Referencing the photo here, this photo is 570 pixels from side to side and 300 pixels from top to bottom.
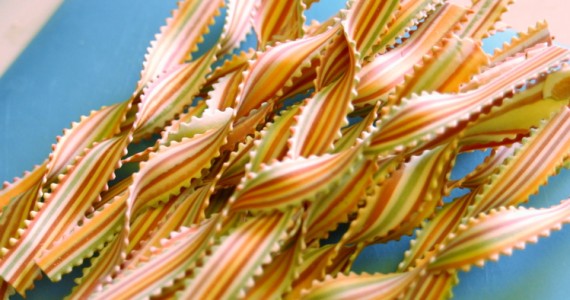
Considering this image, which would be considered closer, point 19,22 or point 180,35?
point 180,35

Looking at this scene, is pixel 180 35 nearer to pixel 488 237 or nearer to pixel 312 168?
pixel 312 168

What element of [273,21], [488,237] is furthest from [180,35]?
[488,237]

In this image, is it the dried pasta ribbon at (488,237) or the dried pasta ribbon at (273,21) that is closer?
the dried pasta ribbon at (488,237)

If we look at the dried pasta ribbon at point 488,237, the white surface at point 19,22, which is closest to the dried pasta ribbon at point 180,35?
the white surface at point 19,22

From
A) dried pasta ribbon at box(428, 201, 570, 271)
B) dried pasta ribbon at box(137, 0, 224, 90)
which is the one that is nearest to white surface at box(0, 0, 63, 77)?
dried pasta ribbon at box(137, 0, 224, 90)

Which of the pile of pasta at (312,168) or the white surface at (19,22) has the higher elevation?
the white surface at (19,22)

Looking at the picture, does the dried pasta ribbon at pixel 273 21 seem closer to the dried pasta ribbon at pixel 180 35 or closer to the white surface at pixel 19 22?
the dried pasta ribbon at pixel 180 35

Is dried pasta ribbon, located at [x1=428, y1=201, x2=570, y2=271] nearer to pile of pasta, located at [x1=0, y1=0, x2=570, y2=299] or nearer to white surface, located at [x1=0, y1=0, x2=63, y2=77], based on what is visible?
pile of pasta, located at [x1=0, y1=0, x2=570, y2=299]

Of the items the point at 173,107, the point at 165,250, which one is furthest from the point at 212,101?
the point at 165,250

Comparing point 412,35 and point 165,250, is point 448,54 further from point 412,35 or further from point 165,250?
point 165,250

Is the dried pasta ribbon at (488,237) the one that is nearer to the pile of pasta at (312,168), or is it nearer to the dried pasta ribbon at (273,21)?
the pile of pasta at (312,168)
